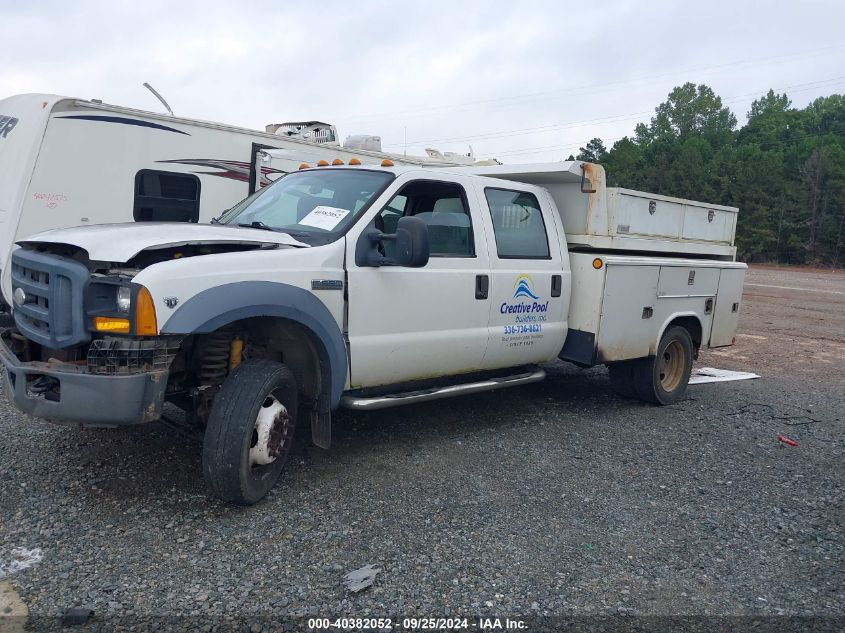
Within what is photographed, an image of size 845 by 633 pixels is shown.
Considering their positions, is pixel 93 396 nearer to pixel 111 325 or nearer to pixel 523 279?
pixel 111 325

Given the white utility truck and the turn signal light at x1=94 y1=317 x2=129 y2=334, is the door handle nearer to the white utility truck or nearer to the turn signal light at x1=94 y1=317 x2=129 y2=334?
the white utility truck

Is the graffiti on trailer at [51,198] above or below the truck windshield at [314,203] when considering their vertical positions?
below

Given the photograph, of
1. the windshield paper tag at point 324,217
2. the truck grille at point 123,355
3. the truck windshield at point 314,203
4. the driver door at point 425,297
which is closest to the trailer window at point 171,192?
the truck windshield at point 314,203

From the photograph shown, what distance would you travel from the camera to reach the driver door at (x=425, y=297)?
191 inches

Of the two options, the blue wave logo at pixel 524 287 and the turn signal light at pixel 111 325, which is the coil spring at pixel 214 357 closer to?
the turn signal light at pixel 111 325

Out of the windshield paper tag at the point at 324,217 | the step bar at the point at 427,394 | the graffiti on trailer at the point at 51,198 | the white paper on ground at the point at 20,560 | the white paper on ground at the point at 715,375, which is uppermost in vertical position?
the windshield paper tag at the point at 324,217

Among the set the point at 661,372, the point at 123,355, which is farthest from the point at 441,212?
the point at 661,372

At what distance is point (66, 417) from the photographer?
376 cm

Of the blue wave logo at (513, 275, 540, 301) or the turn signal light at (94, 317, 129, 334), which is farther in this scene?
the blue wave logo at (513, 275, 540, 301)

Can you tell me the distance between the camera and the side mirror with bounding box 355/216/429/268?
4.66 metres

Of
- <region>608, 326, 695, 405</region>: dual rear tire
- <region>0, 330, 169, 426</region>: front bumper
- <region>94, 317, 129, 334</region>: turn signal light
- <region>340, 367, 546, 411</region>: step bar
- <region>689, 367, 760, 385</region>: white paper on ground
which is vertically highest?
<region>94, 317, 129, 334</region>: turn signal light

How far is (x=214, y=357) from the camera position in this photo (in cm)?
435

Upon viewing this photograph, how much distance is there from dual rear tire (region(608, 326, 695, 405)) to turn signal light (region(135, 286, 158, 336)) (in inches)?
191

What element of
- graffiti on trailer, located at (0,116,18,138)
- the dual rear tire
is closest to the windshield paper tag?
the dual rear tire
